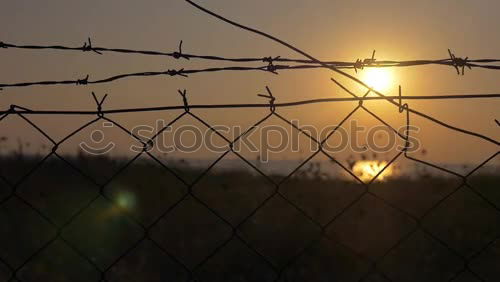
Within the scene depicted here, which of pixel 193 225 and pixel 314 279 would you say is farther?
pixel 193 225

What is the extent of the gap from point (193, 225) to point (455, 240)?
228cm

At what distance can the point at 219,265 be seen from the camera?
16.2 feet

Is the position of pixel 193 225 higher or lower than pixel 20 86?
higher

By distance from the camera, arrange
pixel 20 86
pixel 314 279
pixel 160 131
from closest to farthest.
Result: 1. pixel 160 131
2. pixel 20 86
3. pixel 314 279

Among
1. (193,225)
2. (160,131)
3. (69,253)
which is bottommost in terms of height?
(160,131)

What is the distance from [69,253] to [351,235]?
2228mm

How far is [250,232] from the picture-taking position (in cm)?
583

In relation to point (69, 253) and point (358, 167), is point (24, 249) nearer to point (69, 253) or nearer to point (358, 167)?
point (69, 253)

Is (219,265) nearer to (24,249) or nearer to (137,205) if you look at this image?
(24,249)

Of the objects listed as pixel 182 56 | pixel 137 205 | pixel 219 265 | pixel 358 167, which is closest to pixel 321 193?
pixel 137 205

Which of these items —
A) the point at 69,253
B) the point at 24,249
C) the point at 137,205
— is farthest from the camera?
the point at 137,205

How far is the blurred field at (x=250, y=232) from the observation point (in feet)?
15.8

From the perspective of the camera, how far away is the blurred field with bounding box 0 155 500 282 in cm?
482

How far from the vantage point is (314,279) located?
4719 mm
